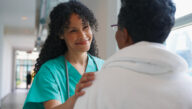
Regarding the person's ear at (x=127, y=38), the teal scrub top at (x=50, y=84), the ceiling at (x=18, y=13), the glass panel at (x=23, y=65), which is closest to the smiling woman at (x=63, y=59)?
the teal scrub top at (x=50, y=84)

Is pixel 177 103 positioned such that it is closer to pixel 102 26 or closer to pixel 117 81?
pixel 117 81

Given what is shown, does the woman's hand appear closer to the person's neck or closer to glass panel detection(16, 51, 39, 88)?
the person's neck

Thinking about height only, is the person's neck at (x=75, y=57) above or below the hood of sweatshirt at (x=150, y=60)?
below

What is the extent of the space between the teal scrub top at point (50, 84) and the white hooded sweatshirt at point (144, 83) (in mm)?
468

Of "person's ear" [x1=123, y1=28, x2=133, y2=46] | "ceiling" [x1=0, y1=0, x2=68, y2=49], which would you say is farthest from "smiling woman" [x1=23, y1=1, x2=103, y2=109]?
"ceiling" [x1=0, y1=0, x2=68, y2=49]

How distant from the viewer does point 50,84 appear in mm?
1079

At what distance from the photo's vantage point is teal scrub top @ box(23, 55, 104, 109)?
1065 millimetres

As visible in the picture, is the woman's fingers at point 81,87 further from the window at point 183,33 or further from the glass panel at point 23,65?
the glass panel at point 23,65

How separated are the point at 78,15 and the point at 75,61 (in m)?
0.27

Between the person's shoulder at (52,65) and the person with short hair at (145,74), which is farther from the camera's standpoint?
the person's shoulder at (52,65)

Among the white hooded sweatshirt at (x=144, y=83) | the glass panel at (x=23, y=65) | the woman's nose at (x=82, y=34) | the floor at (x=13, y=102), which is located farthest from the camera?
the glass panel at (x=23, y=65)

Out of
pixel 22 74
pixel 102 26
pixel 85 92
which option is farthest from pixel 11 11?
pixel 22 74

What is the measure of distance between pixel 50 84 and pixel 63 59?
216mm

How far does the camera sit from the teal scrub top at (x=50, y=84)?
107 cm
